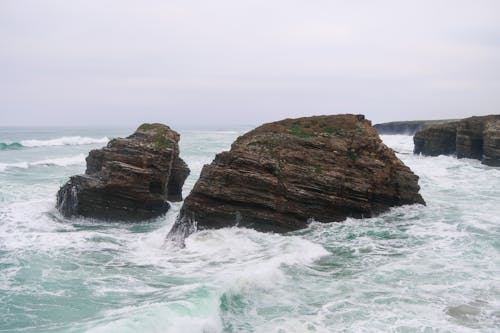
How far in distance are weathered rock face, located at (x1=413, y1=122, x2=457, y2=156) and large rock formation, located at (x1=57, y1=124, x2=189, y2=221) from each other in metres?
36.3

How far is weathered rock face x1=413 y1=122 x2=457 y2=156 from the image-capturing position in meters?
47.3

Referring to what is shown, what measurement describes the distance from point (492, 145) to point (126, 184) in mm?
29688

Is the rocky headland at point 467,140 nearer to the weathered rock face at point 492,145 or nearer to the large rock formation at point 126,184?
the weathered rock face at point 492,145

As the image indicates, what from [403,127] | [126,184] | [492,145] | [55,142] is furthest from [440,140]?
[55,142]

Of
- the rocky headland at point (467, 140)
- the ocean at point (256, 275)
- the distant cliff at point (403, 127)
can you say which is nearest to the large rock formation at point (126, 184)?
the ocean at point (256, 275)

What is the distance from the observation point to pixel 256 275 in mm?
10883

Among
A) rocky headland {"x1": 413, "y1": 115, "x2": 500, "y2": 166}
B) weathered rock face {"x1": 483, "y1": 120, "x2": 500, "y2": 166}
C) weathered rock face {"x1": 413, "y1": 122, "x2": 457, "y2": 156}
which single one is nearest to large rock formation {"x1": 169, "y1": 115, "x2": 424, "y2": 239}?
weathered rock face {"x1": 483, "y1": 120, "x2": 500, "y2": 166}

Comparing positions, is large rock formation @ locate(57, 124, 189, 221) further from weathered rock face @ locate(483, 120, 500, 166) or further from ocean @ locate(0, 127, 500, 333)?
weathered rock face @ locate(483, 120, 500, 166)

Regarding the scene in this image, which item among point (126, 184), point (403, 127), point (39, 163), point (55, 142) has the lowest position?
point (39, 163)

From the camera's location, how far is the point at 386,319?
8.84 metres

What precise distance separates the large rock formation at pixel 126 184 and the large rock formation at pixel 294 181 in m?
2.45

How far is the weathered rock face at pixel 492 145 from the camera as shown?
35.6 metres

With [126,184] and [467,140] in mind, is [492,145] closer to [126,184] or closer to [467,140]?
[467,140]

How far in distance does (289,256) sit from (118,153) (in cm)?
859
